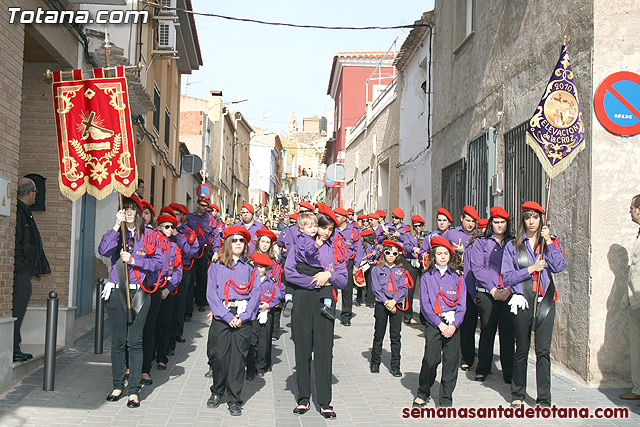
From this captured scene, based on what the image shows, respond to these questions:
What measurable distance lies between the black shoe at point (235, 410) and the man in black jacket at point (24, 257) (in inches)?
105

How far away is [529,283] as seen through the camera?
6.98 metres

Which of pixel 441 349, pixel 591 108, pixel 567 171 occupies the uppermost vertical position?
pixel 591 108

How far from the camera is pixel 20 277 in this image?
26.0 feet

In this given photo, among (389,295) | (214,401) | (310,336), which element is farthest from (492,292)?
(214,401)

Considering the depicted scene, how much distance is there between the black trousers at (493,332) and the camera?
7691 mm

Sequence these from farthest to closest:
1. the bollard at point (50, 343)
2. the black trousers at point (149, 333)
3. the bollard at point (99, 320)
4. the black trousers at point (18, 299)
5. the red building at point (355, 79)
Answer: the red building at point (355, 79) → the bollard at point (99, 320) → the black trousers at point (18, 299) → the black trousers at point (149, 333) → the bollard at point (50, 343)

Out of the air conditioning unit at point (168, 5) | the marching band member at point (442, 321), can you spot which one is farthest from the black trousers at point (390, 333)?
the air conditioning unit at point (168, 5)

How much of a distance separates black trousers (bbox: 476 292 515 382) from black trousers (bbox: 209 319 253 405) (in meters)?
2.85

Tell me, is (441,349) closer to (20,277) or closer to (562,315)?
(562,315)

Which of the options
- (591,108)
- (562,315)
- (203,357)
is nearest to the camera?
(591,108)

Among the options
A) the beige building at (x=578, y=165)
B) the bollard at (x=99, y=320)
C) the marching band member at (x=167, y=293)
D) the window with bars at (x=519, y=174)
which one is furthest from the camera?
the window with bars at (x=519, y=174)

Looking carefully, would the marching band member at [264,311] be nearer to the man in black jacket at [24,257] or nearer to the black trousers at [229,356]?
the black trousers at [229,356]

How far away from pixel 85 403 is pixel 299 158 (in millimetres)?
94243

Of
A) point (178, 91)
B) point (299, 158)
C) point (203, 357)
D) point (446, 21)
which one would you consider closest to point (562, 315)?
point (203, 357)
